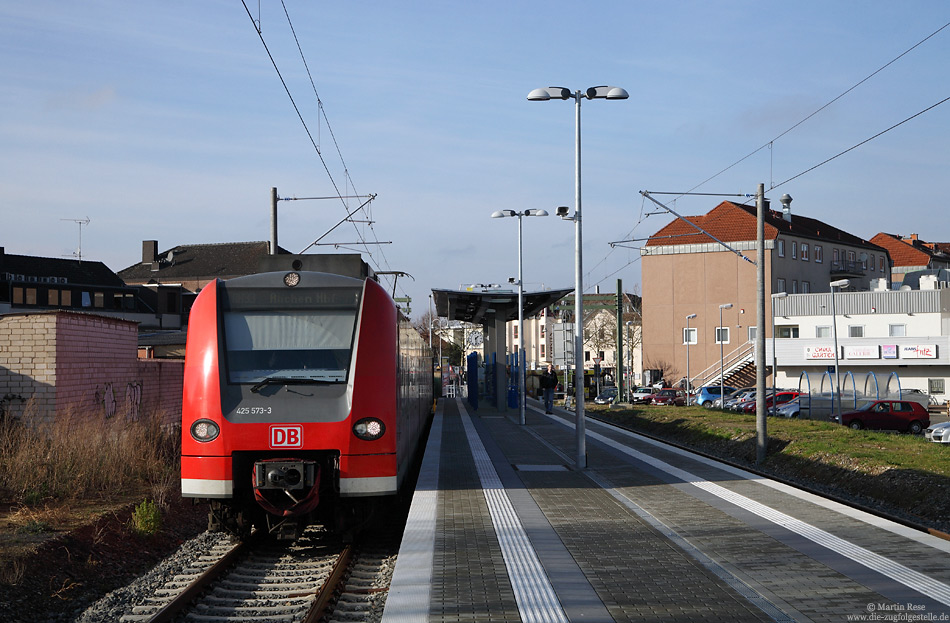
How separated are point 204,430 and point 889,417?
1071 inches

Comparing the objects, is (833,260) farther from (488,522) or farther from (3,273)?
(488,522)

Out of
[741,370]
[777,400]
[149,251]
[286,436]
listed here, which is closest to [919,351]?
[741,370]

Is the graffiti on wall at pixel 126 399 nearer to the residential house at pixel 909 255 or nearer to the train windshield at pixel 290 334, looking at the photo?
the train windshield at pixel 290 334

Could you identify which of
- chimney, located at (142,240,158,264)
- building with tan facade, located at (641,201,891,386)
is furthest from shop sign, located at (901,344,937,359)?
chimney, located at (142,240,158,264)

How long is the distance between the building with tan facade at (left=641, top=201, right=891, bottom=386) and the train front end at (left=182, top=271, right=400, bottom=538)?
58048mm

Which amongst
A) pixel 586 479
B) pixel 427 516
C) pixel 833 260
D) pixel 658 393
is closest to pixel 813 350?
pixel 658 393

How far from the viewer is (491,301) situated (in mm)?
30031

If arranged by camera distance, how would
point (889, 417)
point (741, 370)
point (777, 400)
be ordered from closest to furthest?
point (889, 417) → point (777, 400) → point (741, 370)

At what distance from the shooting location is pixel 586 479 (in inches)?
537

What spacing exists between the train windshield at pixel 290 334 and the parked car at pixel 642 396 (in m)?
45.6

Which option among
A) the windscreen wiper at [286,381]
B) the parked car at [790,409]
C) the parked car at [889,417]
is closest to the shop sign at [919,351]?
the parked car at [790,409]

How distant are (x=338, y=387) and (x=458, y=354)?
3844 inches

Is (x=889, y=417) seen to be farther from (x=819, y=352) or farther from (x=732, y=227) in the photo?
(x=732, y=227)

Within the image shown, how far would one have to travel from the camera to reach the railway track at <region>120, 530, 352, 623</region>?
7.40 meters
